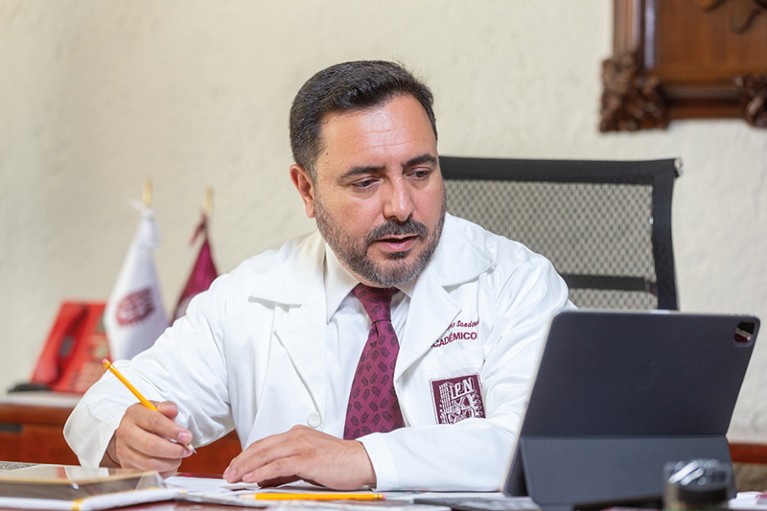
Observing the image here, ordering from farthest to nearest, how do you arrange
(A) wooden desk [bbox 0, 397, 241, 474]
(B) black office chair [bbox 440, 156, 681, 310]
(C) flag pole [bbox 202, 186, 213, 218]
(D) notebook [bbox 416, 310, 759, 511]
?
(C) flag pole [bbox 202, 186, 213, 218]
(A) wooden desk [bbox 0, 397, 241, 474]
(B) black office chair [bbox 440, 156, 681, 310]
(D) notebook [bbox 416, 310, 759, 511]

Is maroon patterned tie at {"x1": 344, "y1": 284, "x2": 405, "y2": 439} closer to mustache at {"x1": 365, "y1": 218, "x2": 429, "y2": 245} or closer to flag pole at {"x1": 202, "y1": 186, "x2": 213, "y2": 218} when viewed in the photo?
mustache at {"x1": 365, "y1": 218, "x2": 429, "y2": 245}

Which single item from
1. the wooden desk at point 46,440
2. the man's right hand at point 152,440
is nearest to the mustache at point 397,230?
the man's right hand at point 152,440

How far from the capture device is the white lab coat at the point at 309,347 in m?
1.83

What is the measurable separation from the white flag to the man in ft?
2.81

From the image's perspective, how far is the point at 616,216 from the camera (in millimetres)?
2055

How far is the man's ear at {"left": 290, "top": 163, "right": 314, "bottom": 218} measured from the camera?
2082 millimetres

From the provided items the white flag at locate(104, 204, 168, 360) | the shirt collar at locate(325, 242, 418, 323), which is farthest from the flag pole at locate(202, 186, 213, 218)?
the shirt collar at locate(325, 242, 418, 323)

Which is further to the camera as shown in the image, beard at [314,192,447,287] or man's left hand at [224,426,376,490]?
beard at [314,192,447,287]

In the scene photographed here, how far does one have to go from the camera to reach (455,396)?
6.09ft

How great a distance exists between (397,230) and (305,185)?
298mm

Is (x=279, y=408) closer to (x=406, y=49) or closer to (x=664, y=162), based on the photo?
(x=664, y=162)

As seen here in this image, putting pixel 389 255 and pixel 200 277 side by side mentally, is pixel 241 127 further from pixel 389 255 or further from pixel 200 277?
pixel 389 255

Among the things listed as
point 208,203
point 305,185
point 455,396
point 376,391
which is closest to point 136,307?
point 208,203

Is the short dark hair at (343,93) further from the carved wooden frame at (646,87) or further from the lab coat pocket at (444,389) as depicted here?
the carved wooden frame at (646,87)
